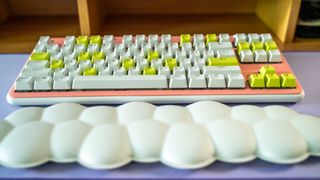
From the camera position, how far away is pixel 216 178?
33cm

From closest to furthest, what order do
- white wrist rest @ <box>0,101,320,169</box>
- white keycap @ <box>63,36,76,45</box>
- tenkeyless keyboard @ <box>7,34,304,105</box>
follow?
white wrist rest @ <box>0,101,320,169</box> → tenkeyless keyboard @ <box>7,34,304,105</box> → white keycap @ <box>63,36,76,45</box>

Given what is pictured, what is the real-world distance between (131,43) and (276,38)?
12.5 inches

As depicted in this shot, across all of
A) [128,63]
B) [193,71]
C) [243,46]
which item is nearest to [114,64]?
[128,63]

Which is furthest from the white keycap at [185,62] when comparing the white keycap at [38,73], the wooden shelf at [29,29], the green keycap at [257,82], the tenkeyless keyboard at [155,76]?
the wooden shelf at [29,29]

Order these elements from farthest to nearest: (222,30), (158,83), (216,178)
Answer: (222,30) < (158,83) < (216,178)

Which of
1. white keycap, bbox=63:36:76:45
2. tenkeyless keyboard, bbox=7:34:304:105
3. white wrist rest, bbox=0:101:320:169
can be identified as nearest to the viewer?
white wrist rest, bbox=0:101:320:169

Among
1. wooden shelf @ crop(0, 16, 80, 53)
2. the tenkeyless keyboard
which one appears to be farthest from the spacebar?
wooden shelf @ crop(0, 16, 80, 53)

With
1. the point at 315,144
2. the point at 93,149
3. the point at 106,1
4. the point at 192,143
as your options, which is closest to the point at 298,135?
the point at 315,144

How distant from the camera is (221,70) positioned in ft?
1.55

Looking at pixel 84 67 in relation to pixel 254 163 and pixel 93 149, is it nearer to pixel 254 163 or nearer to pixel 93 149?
pixel 93 149

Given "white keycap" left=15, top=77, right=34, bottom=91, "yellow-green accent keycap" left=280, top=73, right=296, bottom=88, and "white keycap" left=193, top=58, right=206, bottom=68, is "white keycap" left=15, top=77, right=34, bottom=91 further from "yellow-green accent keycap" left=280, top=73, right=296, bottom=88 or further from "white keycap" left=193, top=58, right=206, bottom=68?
"yellow-green accent keycap" left=280, top=73, right=296, bottom=88

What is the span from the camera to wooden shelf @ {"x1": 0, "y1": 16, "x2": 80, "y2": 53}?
63cm

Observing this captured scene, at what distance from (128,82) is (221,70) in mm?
143

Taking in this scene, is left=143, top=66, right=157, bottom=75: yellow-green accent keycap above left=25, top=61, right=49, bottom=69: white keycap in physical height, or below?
below
